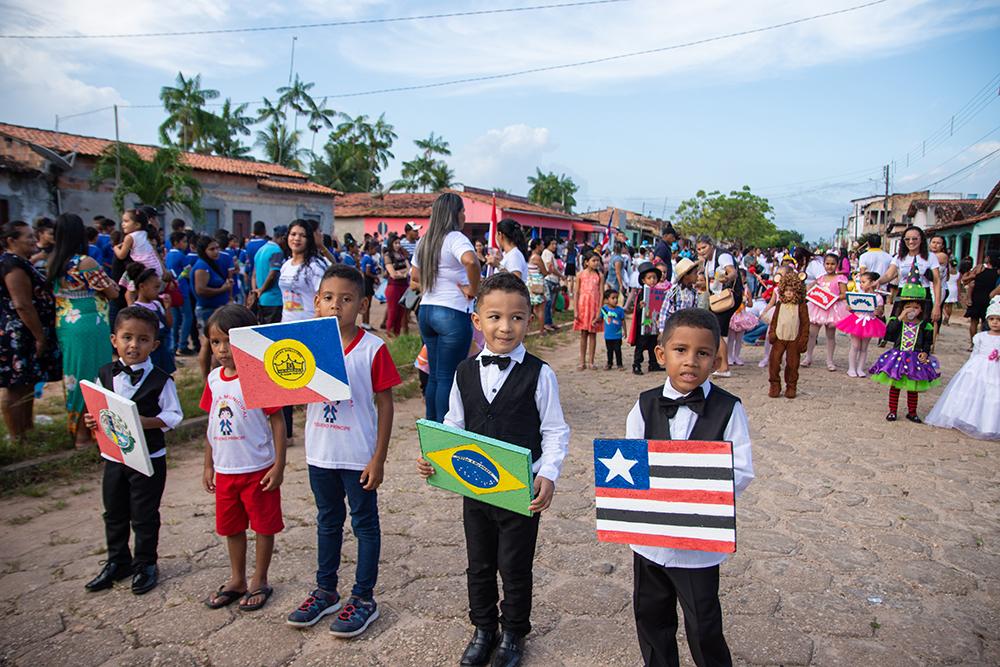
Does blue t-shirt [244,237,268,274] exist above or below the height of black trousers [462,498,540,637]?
above

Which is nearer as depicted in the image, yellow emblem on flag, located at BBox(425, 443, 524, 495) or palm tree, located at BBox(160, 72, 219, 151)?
yellow emblem on flag, located at BBox(425, 443, 524, 495)

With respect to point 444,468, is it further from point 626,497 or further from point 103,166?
point 103,166

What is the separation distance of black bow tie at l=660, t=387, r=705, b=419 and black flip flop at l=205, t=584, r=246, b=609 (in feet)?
7.77

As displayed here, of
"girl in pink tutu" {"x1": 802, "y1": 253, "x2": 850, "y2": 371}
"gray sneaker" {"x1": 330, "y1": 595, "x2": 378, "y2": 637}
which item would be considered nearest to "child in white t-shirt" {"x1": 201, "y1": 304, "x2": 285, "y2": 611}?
"gray sneaker" {"x1": 330, "y1": 595, "x2": 378, "y2": 637}

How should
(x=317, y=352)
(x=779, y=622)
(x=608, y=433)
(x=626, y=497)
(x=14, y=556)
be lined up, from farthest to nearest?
(x=608, y=433) → (x=14, y=556) → (x=779, y=622) → (x=317, y=352) → (x=626, y=497)

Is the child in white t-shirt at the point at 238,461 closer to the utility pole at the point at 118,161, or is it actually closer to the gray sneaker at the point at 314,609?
the gray sneaker at the point at 314,609

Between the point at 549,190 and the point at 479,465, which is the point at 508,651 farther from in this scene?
the point at 549,190

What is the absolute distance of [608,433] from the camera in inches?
250

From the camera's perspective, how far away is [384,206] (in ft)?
120

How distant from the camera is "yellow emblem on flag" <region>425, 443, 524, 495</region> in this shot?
7.82 ft

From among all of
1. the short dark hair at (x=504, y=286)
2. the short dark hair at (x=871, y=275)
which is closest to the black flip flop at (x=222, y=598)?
the short dark hair at (x=504, y=286)

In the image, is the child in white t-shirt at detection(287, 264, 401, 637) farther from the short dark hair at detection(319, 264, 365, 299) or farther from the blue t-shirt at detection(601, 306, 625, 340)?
the blue t-shirt at detection(601, 306, 625, 340)

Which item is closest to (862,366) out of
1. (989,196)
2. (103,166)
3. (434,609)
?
(434,609)

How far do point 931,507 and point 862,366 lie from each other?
554 centimetres
